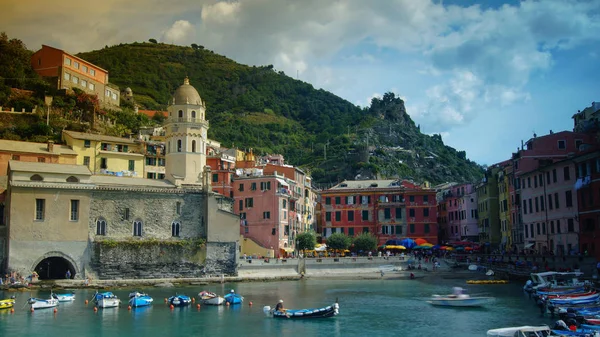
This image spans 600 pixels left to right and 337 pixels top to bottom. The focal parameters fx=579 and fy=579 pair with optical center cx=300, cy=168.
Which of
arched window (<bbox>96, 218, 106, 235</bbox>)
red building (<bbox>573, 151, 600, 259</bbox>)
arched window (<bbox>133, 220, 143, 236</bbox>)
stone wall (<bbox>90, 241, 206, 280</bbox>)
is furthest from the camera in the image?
arched window (<bbox>133, 220, 143, 236</bbox>)

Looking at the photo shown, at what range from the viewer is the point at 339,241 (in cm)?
7419

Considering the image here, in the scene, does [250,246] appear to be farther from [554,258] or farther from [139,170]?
[554,258]

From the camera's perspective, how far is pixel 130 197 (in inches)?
2336

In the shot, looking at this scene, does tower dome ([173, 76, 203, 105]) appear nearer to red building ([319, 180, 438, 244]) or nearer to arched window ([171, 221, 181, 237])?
arched window ([171, 221, 181, 237])

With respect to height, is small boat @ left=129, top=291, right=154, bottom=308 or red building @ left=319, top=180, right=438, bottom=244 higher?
red building @ left=319, top=180, right=438, bottom=244

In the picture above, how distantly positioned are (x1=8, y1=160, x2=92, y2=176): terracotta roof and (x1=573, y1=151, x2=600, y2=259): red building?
46329 millimetres

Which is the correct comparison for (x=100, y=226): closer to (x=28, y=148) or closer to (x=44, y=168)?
(x=44, y=168)

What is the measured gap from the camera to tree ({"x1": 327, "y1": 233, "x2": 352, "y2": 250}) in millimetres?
74188

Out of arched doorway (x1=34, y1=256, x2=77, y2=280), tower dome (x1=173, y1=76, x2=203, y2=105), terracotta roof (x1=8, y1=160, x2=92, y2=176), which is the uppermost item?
tower dome (x1=173, y1=76, x2=203, y2=105)

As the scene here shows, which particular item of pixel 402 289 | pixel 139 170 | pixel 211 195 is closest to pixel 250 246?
pixel 211 195

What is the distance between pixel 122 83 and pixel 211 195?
10674 cm

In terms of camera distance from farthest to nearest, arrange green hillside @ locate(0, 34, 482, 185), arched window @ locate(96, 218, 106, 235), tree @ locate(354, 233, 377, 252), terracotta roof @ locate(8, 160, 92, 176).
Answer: green hillside @ locate(0, 34, 482, 185)
tree @ locate(354, 233, 377, 252)
arched window @ locate(96, 218, 106, 235)
terracotta roof @ locate(8, 160, 92, 176)

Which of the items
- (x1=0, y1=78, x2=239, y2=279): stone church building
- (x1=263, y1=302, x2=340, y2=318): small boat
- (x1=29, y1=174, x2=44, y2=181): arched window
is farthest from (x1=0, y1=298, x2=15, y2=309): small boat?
(x1=263, y1=302, x2=340, y2=318): small boat

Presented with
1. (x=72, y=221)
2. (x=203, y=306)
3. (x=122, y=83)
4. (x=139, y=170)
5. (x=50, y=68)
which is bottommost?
(x=203, y=306)
